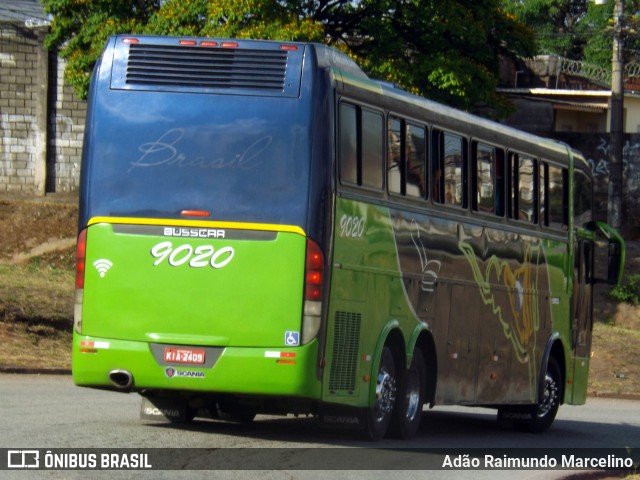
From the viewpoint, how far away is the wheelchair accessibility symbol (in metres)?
11.2

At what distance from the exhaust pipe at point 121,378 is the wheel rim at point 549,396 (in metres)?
7.65

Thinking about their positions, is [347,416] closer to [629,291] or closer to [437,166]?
[437,166]

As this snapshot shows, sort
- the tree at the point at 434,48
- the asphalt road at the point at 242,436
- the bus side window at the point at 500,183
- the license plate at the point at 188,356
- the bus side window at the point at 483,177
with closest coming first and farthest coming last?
the asphalt road at the point at 242,436 → the license plate at the point at 188,356 → the bus side window at the point at 483,177 → the bus side window at the point at 500,183 → the tree at the point at 434,48

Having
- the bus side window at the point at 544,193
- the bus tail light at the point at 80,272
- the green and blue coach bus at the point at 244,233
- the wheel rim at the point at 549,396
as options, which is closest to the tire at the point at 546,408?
the wheel rim at the point at 549,396

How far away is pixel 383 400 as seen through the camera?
502 inches

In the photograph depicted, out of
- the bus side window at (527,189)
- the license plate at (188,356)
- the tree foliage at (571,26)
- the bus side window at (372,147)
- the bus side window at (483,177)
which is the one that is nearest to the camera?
the license plate at (188,356)

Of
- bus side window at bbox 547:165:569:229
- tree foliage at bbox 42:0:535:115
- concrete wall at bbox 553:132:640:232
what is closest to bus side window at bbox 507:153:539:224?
bus side window at bbox 547:165:569:229

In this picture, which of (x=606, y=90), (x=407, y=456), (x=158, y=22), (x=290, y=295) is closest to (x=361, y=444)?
(x=407, y=456)

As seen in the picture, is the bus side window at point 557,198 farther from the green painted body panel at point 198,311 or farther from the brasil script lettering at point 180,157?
the green painted body panel at point 198,311

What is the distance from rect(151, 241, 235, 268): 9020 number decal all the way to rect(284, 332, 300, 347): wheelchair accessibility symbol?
0.80 m

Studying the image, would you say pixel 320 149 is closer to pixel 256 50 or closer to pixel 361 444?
pixel 256 50

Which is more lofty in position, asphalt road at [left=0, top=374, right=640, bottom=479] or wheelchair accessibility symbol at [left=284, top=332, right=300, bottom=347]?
wheelchair accessibility symbol at [left=284, top=332, right=300, bottom=347]

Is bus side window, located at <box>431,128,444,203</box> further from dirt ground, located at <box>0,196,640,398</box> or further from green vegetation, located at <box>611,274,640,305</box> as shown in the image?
green vegetation, located at <box>611,274,640,305</box>

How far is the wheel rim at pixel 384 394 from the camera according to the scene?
12586mm
